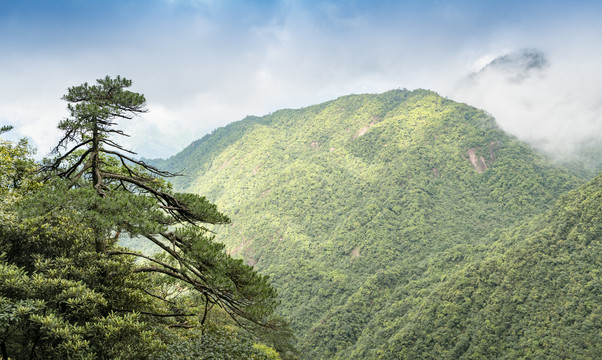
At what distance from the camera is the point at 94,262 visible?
735 cm

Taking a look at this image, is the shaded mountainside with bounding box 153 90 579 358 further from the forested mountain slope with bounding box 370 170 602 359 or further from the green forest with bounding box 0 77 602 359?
the forested mountain slope with bounding box 370 170 602 359

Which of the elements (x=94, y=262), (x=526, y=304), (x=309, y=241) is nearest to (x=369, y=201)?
(x=309, y=241)

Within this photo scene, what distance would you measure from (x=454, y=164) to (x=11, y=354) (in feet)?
374

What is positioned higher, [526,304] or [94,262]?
[94,262]

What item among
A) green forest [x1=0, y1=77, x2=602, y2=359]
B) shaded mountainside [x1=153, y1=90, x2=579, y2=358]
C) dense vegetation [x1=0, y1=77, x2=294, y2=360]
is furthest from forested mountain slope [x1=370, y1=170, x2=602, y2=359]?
dense vegetation [x1=0, y1=77, x2=294, y2=360]

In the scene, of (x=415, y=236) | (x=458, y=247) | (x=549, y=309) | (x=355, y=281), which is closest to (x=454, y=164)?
(x=415, y=236)

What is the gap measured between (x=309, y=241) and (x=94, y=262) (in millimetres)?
87470

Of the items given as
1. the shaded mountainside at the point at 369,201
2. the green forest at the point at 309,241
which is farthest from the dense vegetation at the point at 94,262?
the shaded mountainside at the point at 369,201

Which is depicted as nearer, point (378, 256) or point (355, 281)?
point (355, 281)

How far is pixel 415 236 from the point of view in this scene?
83.8 meters

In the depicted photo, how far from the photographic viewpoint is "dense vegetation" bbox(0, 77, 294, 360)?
20.1 ft

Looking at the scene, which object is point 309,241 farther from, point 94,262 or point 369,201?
point 94,262

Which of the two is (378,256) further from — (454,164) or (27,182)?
(27,182)

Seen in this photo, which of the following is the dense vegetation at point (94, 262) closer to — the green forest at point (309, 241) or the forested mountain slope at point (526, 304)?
the green forest at point (309, 241)
